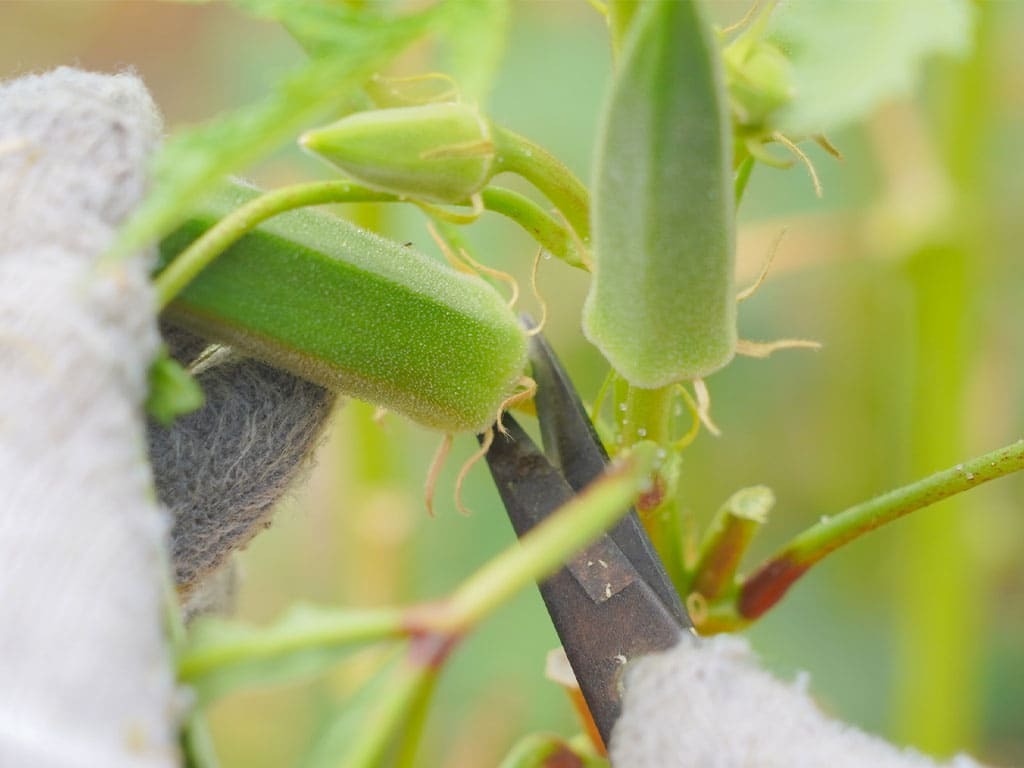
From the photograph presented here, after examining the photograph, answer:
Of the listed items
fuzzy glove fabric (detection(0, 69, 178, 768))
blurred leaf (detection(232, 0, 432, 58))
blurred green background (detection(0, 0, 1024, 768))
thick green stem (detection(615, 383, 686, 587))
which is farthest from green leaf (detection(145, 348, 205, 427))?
blurred green background (detection(0, 0, 1024, 768))

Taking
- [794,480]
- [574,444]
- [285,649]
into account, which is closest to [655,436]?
[574,444]

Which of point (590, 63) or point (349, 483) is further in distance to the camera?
point (590, 63)

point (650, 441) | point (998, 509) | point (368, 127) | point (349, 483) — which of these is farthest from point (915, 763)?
point (998, 509)

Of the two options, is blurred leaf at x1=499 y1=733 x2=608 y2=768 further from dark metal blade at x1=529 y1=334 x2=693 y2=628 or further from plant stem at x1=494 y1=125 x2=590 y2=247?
plant stem at x1=494 y1=125 x2=590 y2=247

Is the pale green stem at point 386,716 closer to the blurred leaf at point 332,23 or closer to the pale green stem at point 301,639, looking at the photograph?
the pale green stem at point 301,639

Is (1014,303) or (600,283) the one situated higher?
(600,283)

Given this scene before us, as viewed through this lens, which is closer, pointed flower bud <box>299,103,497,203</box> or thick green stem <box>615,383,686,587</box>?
pointed flower bud <box>299,103,497,203</box>

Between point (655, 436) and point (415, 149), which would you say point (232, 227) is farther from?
point (655, 436)

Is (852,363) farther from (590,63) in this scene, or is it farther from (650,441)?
(650,441)
